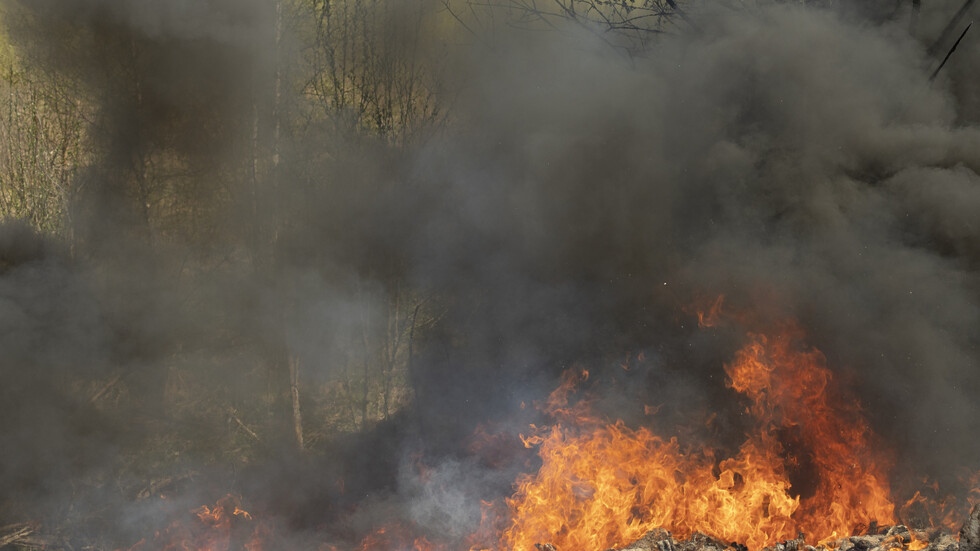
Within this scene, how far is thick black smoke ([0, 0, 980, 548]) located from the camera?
286 inches

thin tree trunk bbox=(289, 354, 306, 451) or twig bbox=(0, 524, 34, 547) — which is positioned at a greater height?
thin tree trunk bbox=(289, 354, 306, 451)

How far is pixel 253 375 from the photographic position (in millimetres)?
9078

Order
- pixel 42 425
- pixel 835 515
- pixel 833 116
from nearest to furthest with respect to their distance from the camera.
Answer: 1. pixel 835 515
2. pixel 42 425
3. pixel 833 116

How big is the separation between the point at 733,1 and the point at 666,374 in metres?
4.94

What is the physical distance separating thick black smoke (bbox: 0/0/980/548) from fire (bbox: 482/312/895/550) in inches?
13.9

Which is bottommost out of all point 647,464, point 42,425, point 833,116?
point 42,425

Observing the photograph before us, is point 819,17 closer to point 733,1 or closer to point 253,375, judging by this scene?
point 733,1

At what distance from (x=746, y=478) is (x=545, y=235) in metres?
3.77

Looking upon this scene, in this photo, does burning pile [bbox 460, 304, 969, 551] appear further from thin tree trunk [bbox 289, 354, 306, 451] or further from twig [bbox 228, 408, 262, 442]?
twig [bbox 228, 408, 262, 442]

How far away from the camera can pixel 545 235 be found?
9180 mm

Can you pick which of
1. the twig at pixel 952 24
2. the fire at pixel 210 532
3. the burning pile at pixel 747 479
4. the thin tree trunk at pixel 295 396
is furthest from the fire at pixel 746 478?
the twig at pixel 952 24

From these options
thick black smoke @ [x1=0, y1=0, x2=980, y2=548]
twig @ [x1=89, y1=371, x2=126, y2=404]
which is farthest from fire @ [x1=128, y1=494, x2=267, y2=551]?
twig @ [x1=89, y1=371, x2=126, y2=404]

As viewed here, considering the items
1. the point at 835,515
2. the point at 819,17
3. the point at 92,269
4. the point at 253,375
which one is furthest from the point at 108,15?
the point at 835,515

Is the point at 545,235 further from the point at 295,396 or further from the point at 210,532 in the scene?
the point at 210,532
